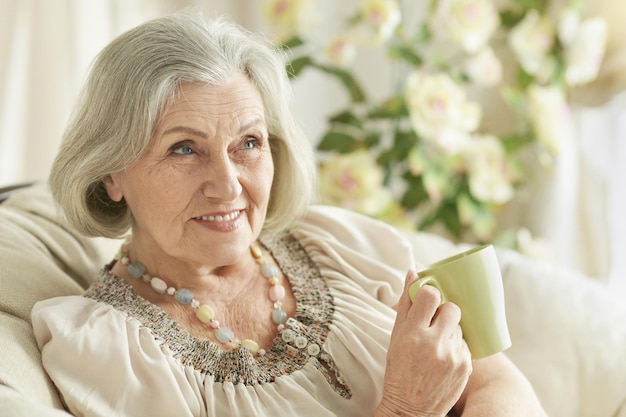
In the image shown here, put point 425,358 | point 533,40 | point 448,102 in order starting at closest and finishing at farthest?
point 425,358
point 448,102
point 533,40

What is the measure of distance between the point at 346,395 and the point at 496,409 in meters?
0.25

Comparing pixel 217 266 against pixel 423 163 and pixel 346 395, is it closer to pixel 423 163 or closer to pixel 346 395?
pixel 346 395

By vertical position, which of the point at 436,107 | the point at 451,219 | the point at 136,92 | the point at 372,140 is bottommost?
the point at 451,219

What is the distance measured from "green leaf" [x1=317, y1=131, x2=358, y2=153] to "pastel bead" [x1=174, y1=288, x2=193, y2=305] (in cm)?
146

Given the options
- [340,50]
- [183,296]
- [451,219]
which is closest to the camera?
[183,296]

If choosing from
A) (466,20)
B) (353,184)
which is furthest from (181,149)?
(466,20)

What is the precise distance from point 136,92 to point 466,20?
1.60 m

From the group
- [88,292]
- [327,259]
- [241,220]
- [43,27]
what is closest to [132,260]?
[88,292]

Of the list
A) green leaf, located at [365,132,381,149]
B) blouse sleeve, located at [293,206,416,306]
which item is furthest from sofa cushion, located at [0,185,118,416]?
green leaf, located at [365,132,381,149]

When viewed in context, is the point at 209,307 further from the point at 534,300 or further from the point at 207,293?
the point at 534,300

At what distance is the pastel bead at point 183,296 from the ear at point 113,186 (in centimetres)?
20

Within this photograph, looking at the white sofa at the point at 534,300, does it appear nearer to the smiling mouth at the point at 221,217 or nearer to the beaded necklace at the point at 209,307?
the beaded necklace at the point at 209,307

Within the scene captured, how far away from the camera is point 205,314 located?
4.66ft

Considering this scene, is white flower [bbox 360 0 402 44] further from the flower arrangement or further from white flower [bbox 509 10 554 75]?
white flower [bbox 509 10 554 75]
